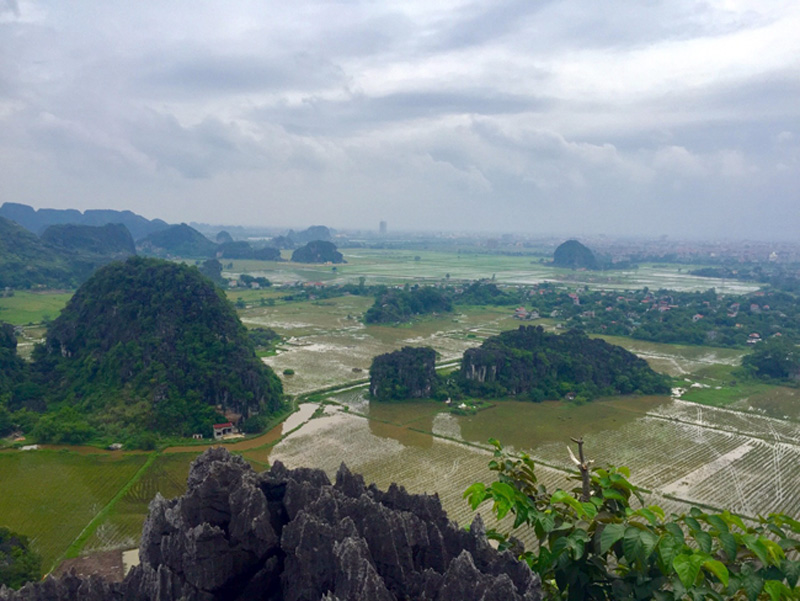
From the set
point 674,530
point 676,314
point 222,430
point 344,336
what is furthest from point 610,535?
point 676,314

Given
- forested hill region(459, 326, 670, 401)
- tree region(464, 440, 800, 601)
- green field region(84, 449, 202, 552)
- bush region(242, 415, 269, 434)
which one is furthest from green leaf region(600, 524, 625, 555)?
forested hill region(459, 326, 670, 401)

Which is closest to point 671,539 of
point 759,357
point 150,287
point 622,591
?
point 622,591

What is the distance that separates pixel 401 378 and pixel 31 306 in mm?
56466

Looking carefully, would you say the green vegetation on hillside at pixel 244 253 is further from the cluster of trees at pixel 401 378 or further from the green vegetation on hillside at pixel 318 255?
the cluster of trees at pixel 401 378

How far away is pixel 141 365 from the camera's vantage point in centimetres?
3119

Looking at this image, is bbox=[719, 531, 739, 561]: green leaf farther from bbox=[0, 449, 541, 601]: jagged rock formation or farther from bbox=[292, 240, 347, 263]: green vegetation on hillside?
bbox=[292, 240, 347, 263]: green vegetation on hillside

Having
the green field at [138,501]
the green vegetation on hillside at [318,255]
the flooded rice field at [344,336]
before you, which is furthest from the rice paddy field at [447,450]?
the green vegetation on hillside at [318,255]

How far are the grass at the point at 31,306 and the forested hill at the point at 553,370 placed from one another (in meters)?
48.3

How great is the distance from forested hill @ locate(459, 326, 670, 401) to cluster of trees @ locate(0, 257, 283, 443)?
44.9ft

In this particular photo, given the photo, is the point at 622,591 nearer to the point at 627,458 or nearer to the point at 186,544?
the point at 186,544

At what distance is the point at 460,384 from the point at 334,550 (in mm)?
28815

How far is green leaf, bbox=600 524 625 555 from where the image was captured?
412 centimetres

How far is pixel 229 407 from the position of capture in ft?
98.8

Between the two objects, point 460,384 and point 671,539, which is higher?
point 671,539
